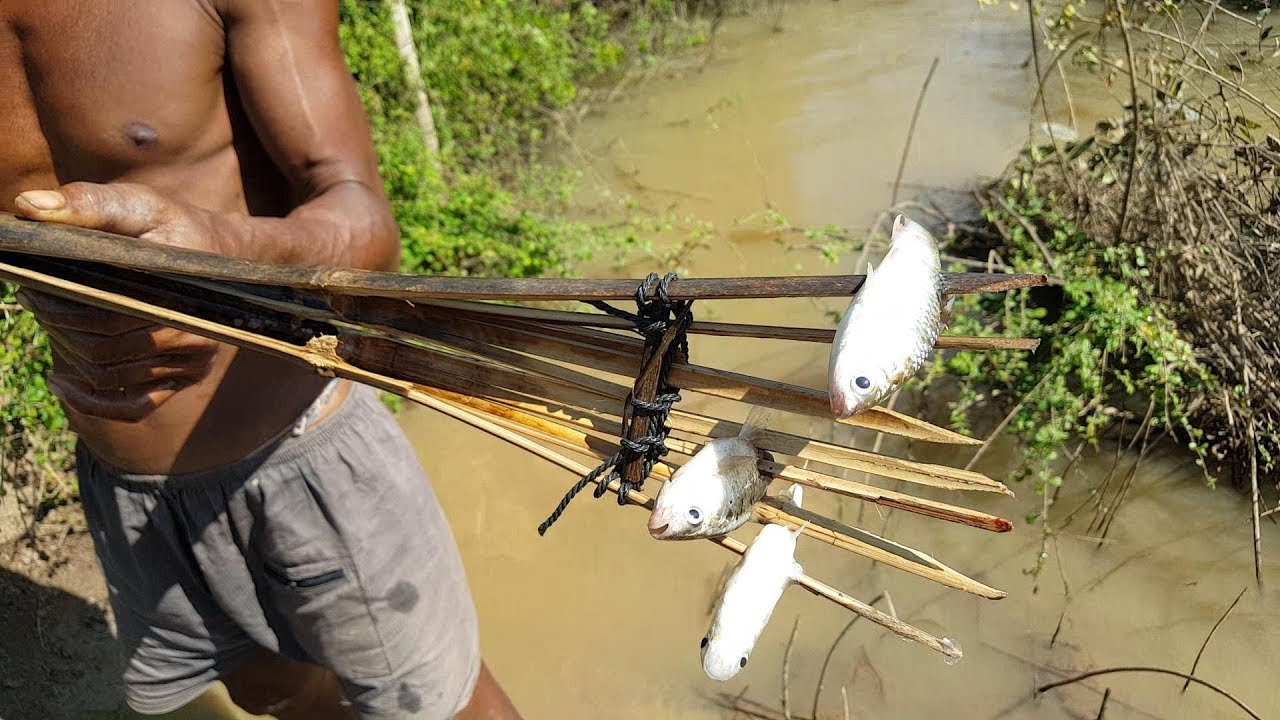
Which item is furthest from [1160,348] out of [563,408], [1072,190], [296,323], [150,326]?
[150,326]

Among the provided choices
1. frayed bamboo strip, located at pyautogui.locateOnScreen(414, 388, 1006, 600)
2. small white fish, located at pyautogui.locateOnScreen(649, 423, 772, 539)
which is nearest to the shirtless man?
frayed bamboo strip, located at pyautogui.locateOnScreen(414, 388, 1006, 600)

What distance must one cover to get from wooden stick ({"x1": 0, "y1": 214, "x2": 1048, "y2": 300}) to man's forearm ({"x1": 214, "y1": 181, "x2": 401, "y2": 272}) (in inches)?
7.2

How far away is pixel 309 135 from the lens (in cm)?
168

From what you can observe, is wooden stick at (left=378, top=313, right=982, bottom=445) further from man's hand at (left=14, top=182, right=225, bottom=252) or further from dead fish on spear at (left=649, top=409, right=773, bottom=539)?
man's hand at (left=14, top=182, right=225, bottom=252)

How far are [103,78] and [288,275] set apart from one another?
2.34ft

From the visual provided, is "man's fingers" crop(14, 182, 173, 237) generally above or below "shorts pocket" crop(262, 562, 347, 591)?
above

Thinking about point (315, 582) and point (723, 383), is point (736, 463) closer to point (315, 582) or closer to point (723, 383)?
point (723, 383)

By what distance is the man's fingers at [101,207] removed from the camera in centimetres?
121

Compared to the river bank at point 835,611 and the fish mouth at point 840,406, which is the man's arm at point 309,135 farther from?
the river bank at point 835,611

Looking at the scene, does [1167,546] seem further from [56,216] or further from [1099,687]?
[56,216]

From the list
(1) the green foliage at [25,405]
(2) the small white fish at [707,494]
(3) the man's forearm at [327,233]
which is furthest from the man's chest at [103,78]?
(1) the green foliage at [25,405]

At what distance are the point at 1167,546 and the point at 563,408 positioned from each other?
2655 mm

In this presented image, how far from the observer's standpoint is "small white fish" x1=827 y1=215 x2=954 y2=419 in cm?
93

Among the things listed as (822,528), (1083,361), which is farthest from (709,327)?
(1083,361)
